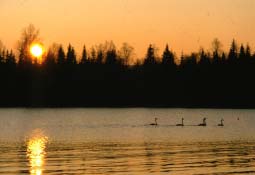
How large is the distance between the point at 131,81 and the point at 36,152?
409ft

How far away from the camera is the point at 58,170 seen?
37719mm

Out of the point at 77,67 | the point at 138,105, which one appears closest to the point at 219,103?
the point at 138,105

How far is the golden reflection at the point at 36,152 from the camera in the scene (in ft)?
126

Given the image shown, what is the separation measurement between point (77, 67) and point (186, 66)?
26.2 m

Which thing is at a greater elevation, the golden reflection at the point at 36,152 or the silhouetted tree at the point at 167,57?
the silhouetted tree at the point at 167,57

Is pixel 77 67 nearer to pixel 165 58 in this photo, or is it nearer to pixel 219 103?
pixel 165 58

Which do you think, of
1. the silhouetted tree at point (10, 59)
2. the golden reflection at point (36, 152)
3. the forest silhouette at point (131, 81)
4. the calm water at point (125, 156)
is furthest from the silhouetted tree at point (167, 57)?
Result: the calm water at point (125, 156)

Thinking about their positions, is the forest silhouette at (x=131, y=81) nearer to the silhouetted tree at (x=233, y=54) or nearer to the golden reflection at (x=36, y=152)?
the silhouetted tree at (x=233, y=54)

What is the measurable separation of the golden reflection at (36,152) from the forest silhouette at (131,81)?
9122 centimetres

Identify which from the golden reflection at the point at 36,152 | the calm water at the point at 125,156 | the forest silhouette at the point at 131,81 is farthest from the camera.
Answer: the forest silhouette at the point at 131,81

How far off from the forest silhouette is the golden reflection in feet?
299

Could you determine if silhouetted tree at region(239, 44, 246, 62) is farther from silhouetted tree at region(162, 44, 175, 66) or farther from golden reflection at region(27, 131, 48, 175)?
golden reflection at region(27, 131, 48, 175)

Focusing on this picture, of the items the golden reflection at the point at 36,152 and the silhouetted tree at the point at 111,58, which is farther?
the silhouetted tree at the point at 111,58

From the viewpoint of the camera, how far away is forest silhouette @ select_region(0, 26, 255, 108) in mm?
158625
